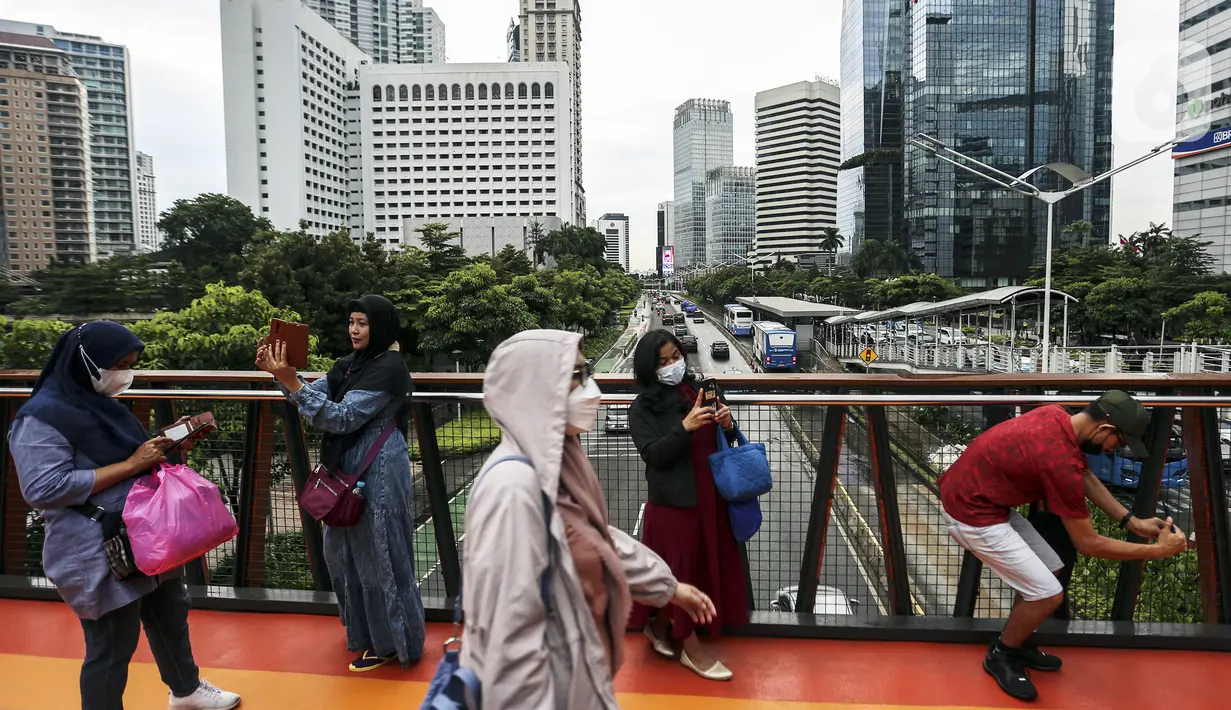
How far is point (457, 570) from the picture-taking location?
329 cm

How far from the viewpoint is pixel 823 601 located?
331cm

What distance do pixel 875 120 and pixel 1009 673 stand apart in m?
101

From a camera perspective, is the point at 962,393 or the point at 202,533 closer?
the point at 202,533

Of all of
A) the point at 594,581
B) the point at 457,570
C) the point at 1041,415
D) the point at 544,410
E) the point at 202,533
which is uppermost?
the point at 544,410

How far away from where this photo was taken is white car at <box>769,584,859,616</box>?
3.23m

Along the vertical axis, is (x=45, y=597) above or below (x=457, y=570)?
below

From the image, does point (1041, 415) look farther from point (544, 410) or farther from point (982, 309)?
point (982, 309)

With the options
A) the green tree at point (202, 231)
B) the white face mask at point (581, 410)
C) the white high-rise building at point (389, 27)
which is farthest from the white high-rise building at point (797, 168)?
the white face mask at point (581, 410)

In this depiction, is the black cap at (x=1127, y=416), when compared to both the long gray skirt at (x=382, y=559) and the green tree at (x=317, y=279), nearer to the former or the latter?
the long gray skirt at (x=382, y=559)

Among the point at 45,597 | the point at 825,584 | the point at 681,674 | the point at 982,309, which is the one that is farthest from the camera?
the point at 982,309

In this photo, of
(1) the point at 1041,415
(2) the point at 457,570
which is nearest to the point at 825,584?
(1) the point at 1041,415

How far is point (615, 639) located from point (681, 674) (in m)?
1.48

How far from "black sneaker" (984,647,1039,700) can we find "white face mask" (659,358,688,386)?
1647mm

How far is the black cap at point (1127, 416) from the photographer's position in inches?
88.4
